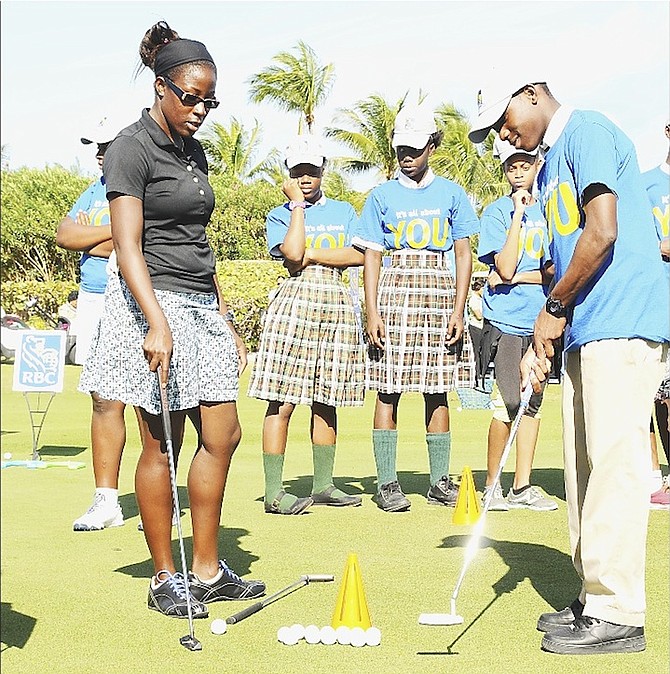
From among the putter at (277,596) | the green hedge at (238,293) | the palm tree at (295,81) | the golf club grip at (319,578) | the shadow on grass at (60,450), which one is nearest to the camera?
the putter at (277,596)

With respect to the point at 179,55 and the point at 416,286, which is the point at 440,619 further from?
the point at 416,286

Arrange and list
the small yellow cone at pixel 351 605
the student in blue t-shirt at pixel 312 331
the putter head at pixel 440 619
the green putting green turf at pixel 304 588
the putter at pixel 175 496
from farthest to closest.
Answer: the student in blue t-shirt at pixel 312 331 → the putter head at pixel 440 619 → the small yellow cone at pixel 351 605 → the putter at pixel 175 496 → the green putting green turf at pixel 304 588

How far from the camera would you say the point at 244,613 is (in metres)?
4.38

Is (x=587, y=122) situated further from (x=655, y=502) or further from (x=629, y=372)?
(x=655, y=502)

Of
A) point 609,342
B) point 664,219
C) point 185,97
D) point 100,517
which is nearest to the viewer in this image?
point 609,342

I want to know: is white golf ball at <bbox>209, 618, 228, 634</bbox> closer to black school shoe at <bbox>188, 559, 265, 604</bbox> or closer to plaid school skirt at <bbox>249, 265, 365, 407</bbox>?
black school shoe at <bbox>188, 559, 265, 604</bbox>

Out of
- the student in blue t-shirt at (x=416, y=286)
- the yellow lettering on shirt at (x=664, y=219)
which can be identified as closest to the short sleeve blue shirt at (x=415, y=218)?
the student in blue t-shirt at (x=416, y=286)

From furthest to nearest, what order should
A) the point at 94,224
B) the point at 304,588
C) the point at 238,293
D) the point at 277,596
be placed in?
the point at 238,293 → the point at 94,224 → the point at 304,588 → the point at 277,596

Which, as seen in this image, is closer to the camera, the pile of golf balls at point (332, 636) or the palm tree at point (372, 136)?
the pile of golf balls at point (332, 636)

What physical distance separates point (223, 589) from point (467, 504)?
2.10 m

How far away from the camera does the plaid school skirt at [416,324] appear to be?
23.5ft

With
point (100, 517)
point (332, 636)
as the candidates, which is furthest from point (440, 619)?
point (100, 517)

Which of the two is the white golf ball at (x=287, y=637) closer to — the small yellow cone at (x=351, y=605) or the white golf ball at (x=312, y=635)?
the white golf ball at (x=312, y=635)

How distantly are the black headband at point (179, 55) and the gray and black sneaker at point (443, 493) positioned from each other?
11.3ft
